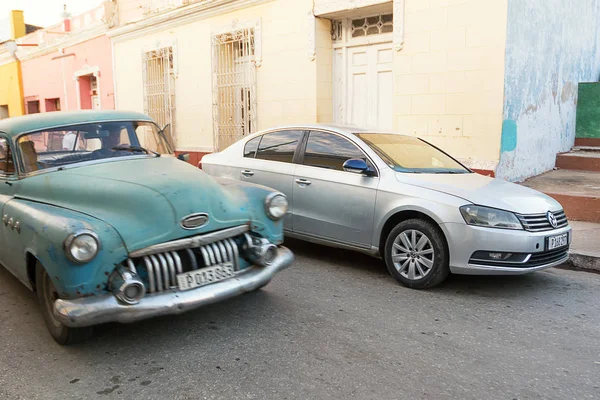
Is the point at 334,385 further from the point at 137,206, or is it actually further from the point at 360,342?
the point at 137,206

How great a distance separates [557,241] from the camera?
4754 millimetres

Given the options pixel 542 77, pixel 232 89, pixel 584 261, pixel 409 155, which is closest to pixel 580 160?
pixel 542 77

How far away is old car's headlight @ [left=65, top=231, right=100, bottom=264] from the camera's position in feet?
10.3

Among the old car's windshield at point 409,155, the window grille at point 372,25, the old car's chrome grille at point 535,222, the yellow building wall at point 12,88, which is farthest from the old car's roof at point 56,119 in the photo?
the yellow building wall at point 12,88

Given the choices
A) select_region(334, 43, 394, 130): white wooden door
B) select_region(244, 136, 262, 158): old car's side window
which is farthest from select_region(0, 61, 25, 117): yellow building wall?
select_region(244, 136, 262, 158): old car's side window

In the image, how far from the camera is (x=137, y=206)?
3525 millimetres

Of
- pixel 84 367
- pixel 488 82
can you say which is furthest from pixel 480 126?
pixel 84 367

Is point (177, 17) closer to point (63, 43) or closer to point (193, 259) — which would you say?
point (63, 43)

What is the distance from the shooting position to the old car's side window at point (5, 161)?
4289 millimetres

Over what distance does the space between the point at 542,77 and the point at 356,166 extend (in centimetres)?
569

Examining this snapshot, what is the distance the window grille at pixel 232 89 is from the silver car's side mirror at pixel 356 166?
6721mm

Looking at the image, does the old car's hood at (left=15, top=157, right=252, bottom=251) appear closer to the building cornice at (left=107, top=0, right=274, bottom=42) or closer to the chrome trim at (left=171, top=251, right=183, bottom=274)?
the chrome trim at (left=171, top=251, right=183, bottom=274)

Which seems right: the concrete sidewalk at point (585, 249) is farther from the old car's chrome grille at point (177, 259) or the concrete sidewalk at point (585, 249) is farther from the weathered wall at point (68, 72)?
the weathered wall at point (68, 72)

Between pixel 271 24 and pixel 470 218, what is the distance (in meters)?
7.71
